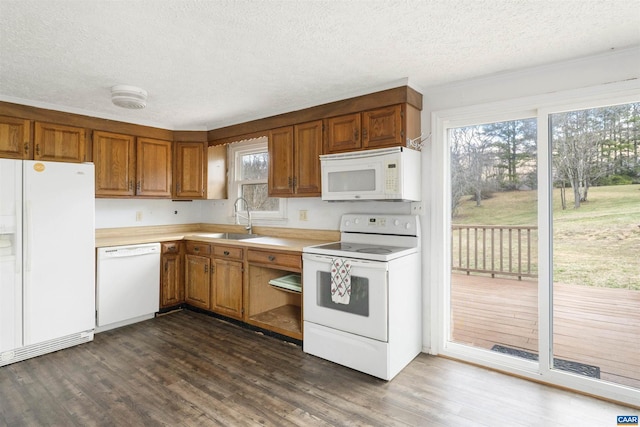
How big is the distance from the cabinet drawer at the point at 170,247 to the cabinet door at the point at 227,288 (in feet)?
2.01

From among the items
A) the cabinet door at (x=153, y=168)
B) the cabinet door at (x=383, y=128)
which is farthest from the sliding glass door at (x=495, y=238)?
the cabinet door at (x=153, y=168)

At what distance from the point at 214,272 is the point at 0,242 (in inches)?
69.6

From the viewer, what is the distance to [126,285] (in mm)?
3537

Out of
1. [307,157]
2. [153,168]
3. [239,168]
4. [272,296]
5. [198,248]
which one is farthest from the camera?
[239,168]

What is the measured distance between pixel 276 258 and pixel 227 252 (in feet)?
2.28

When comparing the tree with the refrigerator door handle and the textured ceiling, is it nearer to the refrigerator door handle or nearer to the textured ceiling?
the textured ceiling

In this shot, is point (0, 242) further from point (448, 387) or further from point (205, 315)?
point (448, 387)

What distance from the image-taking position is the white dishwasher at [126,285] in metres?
3.38

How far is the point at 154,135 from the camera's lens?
414 cm

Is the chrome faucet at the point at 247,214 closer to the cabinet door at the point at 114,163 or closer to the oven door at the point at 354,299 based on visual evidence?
the cabinet door at the point at 114,163

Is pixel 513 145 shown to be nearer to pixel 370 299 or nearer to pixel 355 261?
pixel 355 261

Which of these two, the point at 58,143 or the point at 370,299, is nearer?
the point at 370,299

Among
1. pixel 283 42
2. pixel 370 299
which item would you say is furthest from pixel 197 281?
pixel 283 42

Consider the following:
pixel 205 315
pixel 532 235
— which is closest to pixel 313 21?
pixel 532 235
